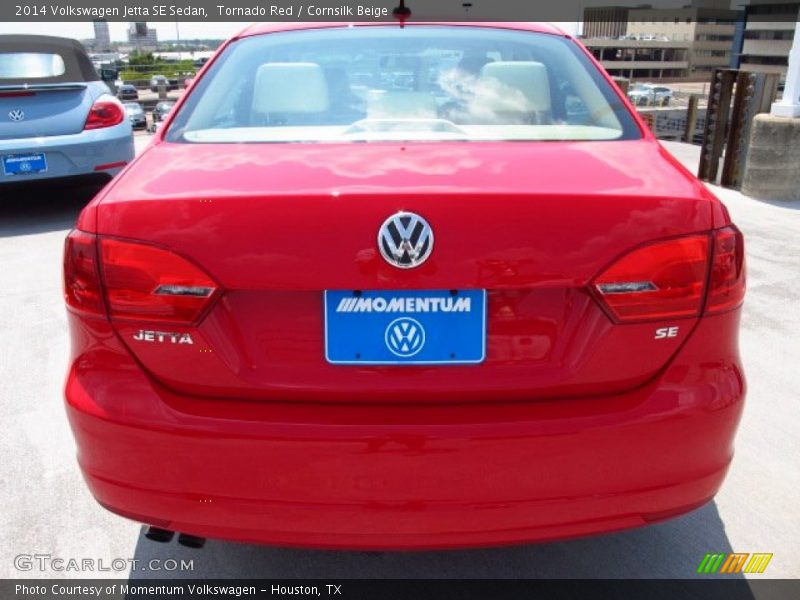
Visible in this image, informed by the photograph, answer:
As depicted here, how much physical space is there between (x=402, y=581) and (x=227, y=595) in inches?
19.2

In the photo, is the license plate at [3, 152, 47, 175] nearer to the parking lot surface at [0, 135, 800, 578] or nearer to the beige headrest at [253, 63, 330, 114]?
the parking lot surface at [0, 135, 800, 578]

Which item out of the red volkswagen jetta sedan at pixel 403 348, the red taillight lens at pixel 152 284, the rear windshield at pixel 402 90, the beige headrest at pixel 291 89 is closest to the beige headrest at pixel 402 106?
the rear windshield at pixel 402 90

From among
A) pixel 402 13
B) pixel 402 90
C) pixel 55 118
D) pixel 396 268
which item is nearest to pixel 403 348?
pixel 396 268

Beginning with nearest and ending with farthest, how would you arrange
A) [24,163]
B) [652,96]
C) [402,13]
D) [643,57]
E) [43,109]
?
[402,13], [24,163], [43,109], [652,96], [643,57]

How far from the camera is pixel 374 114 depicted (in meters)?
2.06

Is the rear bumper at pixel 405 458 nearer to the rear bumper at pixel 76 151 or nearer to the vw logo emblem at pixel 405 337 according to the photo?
the vw logo emblem at pixel 405 337

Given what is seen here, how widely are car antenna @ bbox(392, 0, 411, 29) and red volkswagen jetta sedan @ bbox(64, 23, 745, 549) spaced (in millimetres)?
1187

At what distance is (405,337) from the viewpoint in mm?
1509

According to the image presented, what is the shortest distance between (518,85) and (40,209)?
5.95 m

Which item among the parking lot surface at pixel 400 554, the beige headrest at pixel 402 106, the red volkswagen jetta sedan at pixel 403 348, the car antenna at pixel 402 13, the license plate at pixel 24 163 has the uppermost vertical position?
the car antenna at pixel 402 13

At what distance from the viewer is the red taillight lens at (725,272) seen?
1.59 meters

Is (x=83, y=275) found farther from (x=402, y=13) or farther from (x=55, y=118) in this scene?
(x=55, y=118)

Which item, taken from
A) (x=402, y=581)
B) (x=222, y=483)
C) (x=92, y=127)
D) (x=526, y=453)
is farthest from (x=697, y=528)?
(x=92, y=127)

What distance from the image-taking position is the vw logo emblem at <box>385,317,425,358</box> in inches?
58.8
